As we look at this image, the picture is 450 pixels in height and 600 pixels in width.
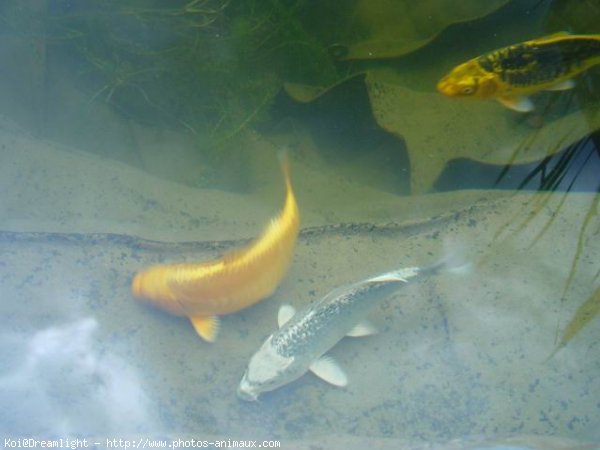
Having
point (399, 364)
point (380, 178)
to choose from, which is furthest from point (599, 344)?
point (380, 178)

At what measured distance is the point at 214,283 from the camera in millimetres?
3045

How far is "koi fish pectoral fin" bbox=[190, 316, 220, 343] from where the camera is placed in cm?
294

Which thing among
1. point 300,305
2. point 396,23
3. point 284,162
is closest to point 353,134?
point 284,162

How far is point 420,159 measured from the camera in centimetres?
412

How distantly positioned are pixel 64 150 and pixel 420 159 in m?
2.72

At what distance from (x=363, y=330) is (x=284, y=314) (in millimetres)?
469

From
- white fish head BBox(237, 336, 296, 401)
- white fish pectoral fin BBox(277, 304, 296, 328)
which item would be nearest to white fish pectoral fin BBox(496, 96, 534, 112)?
white fish pectoral fin BBox(277, 304, 296, 328)

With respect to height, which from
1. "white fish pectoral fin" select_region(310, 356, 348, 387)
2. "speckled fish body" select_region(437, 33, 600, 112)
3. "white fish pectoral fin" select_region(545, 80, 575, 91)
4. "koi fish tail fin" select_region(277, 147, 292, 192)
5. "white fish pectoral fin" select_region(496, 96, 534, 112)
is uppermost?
"speckled fish body" select_region(437, 33, 600, 112)

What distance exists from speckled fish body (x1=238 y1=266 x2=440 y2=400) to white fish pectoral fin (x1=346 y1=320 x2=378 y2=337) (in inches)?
1.3

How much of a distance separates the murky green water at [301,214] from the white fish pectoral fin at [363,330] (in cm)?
5

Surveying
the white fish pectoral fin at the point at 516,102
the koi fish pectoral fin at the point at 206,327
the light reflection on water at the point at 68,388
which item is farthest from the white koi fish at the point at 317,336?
the white fish pectoral fin at the point at 516,102

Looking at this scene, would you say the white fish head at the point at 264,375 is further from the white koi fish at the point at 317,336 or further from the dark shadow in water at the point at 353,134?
the dark shadow in water at the point at 353,134

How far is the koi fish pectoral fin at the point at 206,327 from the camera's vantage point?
294 centimetres

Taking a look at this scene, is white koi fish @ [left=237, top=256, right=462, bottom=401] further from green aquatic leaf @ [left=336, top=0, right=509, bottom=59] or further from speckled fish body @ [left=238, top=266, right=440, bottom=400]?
green aquatic leaf @ [left=336, top=0, right=509, bottom=59]
